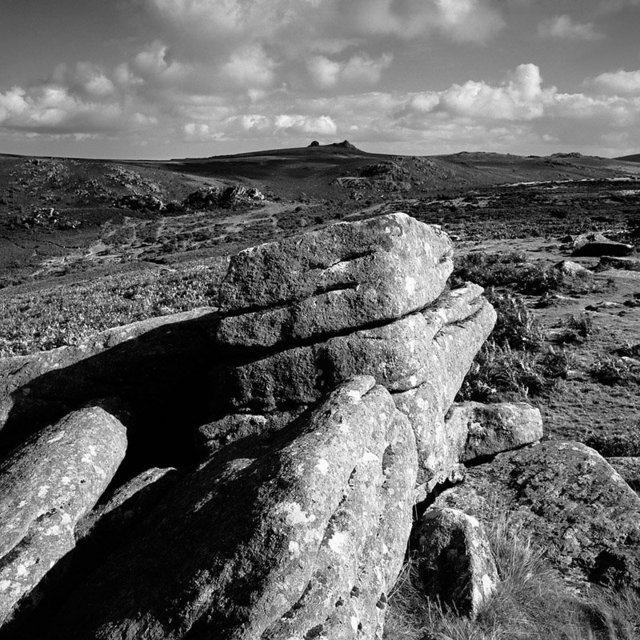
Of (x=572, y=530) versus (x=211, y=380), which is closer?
(x=572, y=530)

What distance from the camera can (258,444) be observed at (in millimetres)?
6234

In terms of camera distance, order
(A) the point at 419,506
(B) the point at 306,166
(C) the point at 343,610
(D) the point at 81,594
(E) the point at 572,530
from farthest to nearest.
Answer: (B) the point at 306,166, (A) the point at 419,506, (E) the point at 572,530, (D) the point at 81,594, (C) the point at 343,610

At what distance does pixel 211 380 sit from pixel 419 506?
3.28m

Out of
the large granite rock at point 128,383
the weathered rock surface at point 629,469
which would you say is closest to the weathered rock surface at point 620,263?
the weathered rock surface at point 629,469

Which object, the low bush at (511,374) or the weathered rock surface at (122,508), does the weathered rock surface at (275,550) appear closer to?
the weathered rock surface at (122,508)

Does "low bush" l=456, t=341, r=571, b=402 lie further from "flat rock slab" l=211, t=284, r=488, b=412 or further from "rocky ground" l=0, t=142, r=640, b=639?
"flat rock slab" l=211, t=284, r=488, b=412

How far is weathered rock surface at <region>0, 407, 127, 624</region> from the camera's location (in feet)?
17.1

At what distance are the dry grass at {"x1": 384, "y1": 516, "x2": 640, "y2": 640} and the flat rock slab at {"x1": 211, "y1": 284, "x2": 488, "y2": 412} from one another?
2.39 meters

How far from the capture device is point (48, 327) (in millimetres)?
19609

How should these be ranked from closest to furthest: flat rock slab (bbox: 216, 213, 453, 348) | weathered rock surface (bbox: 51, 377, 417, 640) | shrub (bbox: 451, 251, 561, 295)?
weathered rock surface (bbox: 51, 377, 417, 640) → flat rock slab (bbox: 216, 213, 453, 348) → shrub (bbox: 451, 251, 561, 295)

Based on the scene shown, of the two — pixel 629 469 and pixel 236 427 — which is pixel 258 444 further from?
pixel 629 469

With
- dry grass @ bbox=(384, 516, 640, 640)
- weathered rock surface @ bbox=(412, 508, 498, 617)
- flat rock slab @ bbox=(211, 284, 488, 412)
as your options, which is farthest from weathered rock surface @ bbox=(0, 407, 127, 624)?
weathered rock surface @ bbox=(412, 508, 498, 617)

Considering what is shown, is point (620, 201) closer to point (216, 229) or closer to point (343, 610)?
point (216, 229)

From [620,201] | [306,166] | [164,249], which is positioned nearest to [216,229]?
[164,249]
